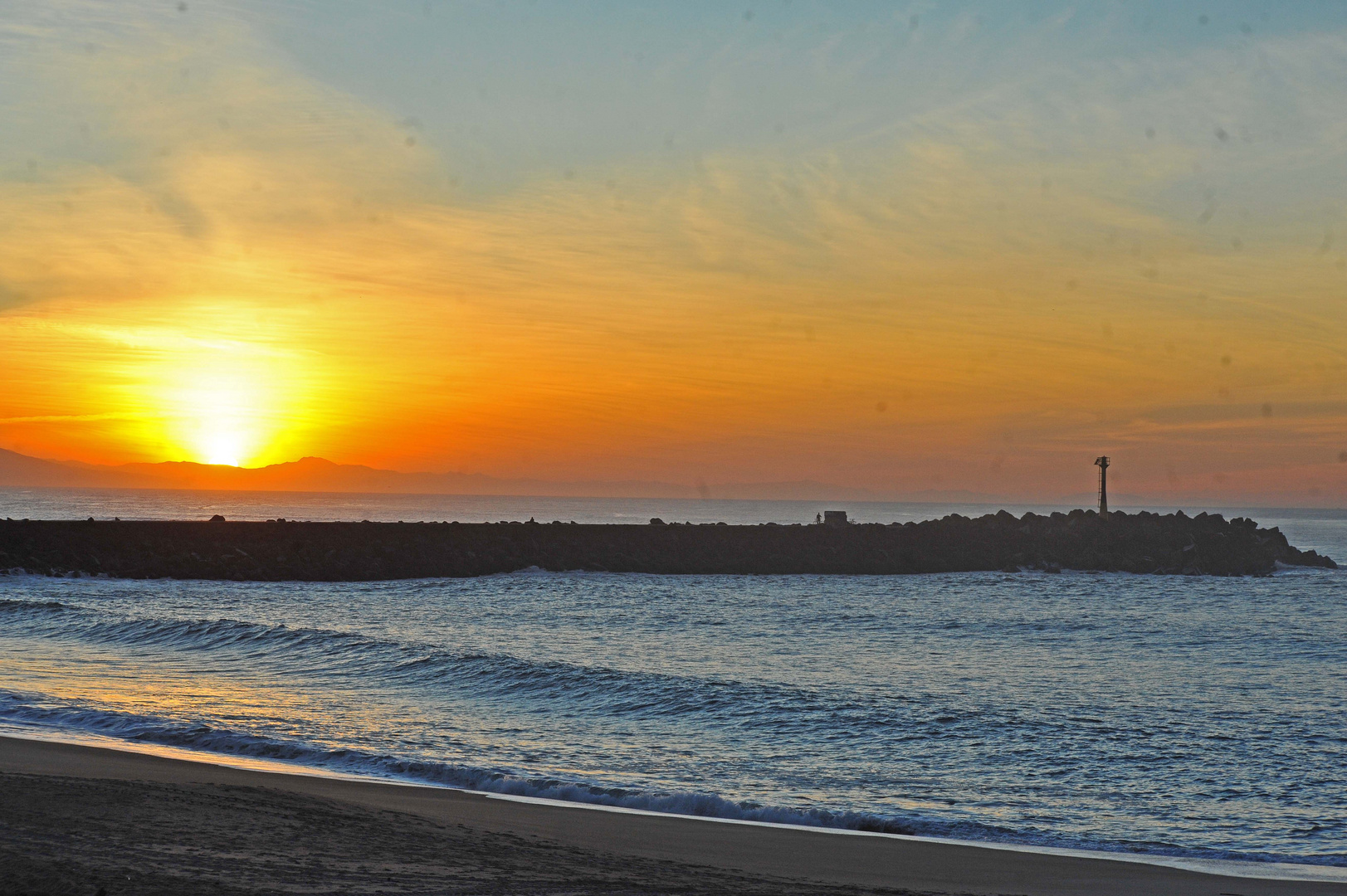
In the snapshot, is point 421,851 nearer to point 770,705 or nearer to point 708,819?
point 708,819

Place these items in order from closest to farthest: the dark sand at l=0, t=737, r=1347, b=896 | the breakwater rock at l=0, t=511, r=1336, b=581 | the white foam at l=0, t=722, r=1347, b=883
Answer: the dark sand at l=0, t=737, r=1347, b=896
the white foam at l=0, t=722, r=1347, b=883
the breakwater rock at l=0, t=511, r=1336, b=581

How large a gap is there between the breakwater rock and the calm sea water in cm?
974

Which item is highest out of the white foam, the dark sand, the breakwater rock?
the breakwater rock

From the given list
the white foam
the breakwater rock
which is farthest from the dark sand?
the breakwater rock

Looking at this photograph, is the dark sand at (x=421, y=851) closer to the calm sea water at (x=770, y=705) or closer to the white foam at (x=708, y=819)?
the white foam at (x=708, y=819)

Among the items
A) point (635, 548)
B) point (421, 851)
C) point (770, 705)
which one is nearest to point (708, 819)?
point (421, 851)

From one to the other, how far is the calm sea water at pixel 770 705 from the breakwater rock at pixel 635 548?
9.74m

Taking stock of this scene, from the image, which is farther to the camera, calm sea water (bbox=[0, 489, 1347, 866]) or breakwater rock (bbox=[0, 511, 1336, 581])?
breakwater rock (bbox=[0, 511, 1336, 581])

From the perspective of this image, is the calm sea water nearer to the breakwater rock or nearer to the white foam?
the white foam

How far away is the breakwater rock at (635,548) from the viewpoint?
140ft

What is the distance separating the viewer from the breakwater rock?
4275cm

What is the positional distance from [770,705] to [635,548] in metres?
34.6

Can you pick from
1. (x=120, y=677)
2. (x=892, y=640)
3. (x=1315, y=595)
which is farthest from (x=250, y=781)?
(x=1315, y=595)

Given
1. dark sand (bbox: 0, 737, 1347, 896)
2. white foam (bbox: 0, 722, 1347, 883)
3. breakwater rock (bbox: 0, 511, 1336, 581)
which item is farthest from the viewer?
breakwater rock (bbox: 0, 511, 1336, 581)
